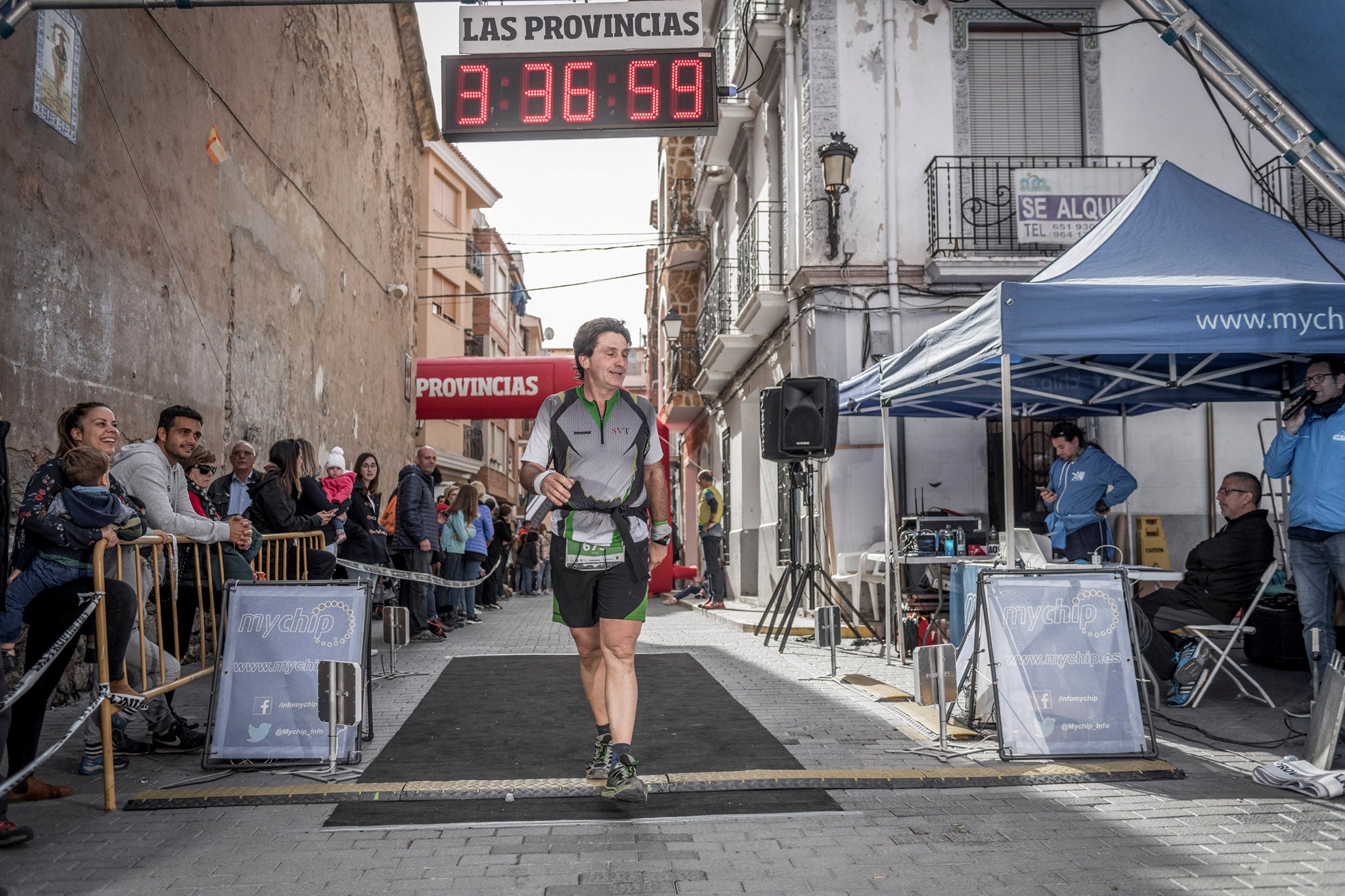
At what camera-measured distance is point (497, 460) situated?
51281 millimetres

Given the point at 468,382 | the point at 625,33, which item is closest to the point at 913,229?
the point at 625,33

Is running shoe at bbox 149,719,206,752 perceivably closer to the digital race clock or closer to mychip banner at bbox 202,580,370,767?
mychip banner at bbox 202,580,370,767

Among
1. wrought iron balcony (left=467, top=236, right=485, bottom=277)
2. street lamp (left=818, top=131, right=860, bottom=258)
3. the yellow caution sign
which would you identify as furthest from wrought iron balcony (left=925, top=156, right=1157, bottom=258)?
wrought iron balcony (left=467, top=236, right=485, bottom=277)

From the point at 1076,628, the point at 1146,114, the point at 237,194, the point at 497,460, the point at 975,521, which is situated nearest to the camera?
the point at 1076,628

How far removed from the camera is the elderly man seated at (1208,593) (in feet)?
23.3

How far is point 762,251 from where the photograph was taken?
1644 centimetres

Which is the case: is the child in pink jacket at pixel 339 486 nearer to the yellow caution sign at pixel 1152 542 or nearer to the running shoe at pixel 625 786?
the running shoe at pixel 625 786

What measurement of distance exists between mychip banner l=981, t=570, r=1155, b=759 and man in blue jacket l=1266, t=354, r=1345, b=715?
1.33 m

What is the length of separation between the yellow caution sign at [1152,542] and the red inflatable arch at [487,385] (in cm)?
1150

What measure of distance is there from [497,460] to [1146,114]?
40.3 meters

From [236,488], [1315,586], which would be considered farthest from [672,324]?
[1315,586]

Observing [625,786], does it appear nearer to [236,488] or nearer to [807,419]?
[236,488]

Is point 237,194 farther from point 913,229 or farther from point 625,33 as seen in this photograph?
point 913,229

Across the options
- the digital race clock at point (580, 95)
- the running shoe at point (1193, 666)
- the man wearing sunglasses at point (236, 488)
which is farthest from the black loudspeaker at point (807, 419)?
the man wearing sunglasses at point (236, 488)
